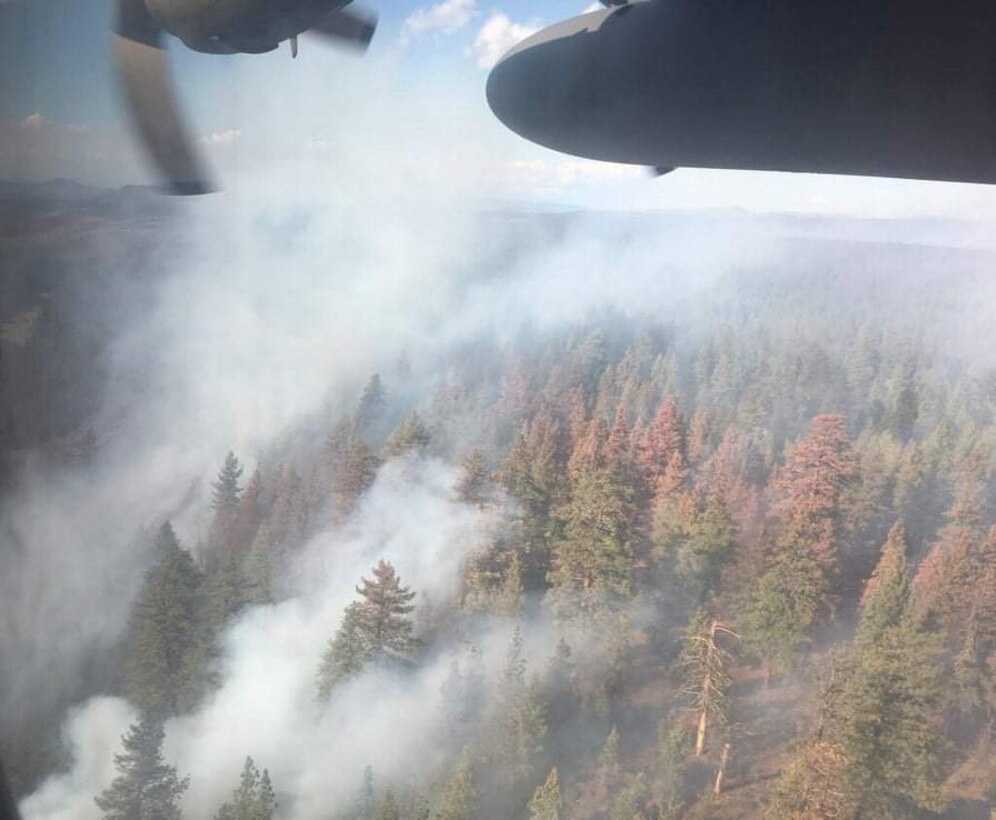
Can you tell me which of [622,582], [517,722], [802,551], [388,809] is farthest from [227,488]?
[802,551]

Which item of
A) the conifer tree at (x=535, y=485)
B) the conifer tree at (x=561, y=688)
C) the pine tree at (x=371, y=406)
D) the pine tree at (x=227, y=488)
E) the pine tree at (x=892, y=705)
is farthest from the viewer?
A: the pine tree at (x=371, y=406)

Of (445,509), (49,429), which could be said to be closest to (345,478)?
(445,509)

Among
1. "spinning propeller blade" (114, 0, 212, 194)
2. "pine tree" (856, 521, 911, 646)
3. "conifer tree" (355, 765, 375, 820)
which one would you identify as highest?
"spinning propeller blade" (114, 0, 212, 194)

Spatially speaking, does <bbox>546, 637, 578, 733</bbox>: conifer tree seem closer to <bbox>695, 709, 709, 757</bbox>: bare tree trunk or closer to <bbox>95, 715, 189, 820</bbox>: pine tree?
<bbox>695, 709, 709, 757</bbox>: bare tree trunk

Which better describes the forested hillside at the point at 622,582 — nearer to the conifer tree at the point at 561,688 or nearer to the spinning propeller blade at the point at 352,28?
the conifer tree at the point at 561,688

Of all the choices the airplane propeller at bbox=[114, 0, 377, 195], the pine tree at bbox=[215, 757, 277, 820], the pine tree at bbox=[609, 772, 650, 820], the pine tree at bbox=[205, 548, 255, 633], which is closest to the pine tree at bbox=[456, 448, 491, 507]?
the pine tree at bbox=[205, 548, 255, 633]

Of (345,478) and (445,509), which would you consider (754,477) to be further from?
(345,478)

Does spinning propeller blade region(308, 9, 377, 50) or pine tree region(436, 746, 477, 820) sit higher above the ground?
spinning propeller blade region(308, 9, 377, 50)

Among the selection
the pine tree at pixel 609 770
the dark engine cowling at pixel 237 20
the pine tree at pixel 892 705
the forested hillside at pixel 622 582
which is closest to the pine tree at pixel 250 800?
the forested hillside at pixel 622 582
